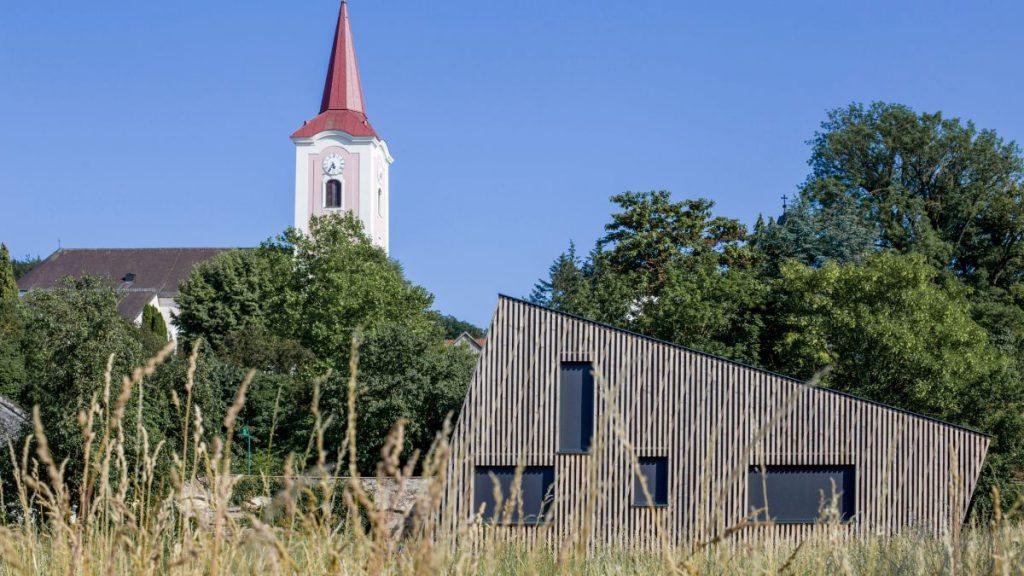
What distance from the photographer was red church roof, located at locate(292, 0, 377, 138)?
2434 inches

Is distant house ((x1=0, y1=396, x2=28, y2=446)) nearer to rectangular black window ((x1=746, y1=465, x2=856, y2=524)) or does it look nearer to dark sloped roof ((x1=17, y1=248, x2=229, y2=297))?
rectangular black window ((x1=746, y1=465, x2=856, y2=524))

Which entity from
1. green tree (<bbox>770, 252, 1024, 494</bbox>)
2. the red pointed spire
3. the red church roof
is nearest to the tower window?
the red church roof

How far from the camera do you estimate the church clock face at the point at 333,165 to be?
198ft

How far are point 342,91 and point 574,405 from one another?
1812 inches

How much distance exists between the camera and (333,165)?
60.7m

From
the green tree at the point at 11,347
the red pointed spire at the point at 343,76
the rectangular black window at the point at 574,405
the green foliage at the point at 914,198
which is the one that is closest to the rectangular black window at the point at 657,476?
the rectangular black window at the point at 574,405

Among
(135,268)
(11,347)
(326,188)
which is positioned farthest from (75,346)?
(135,268)

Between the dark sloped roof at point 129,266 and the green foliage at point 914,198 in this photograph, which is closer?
the green foliage at point 914,198

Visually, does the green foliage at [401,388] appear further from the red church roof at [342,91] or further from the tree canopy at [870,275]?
the red church roof at [342,91]

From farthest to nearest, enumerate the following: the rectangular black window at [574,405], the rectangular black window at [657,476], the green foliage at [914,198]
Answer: the green foliage at [914,198], the rectangular black window at [574,405], the rectangular black window at [657,476]

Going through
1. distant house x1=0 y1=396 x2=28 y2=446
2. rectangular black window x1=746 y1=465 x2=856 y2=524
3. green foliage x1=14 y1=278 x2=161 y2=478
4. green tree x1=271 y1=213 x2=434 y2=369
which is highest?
green tree x1=271 y1=213 x2=434 y2=369

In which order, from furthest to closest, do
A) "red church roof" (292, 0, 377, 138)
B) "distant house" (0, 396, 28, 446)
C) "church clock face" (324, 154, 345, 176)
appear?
"red church roof" (292, 0, 377, 138), "church clock face" (324, 154, 345, 176), "distant house" (0, 396, 28, 446)

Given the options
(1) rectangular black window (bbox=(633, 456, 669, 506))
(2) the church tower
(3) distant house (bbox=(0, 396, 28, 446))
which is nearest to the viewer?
(1) rectangular black window (bbox=(633, 456, 669, 506))

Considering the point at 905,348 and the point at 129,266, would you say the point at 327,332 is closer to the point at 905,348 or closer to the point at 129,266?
the point at 905,348
